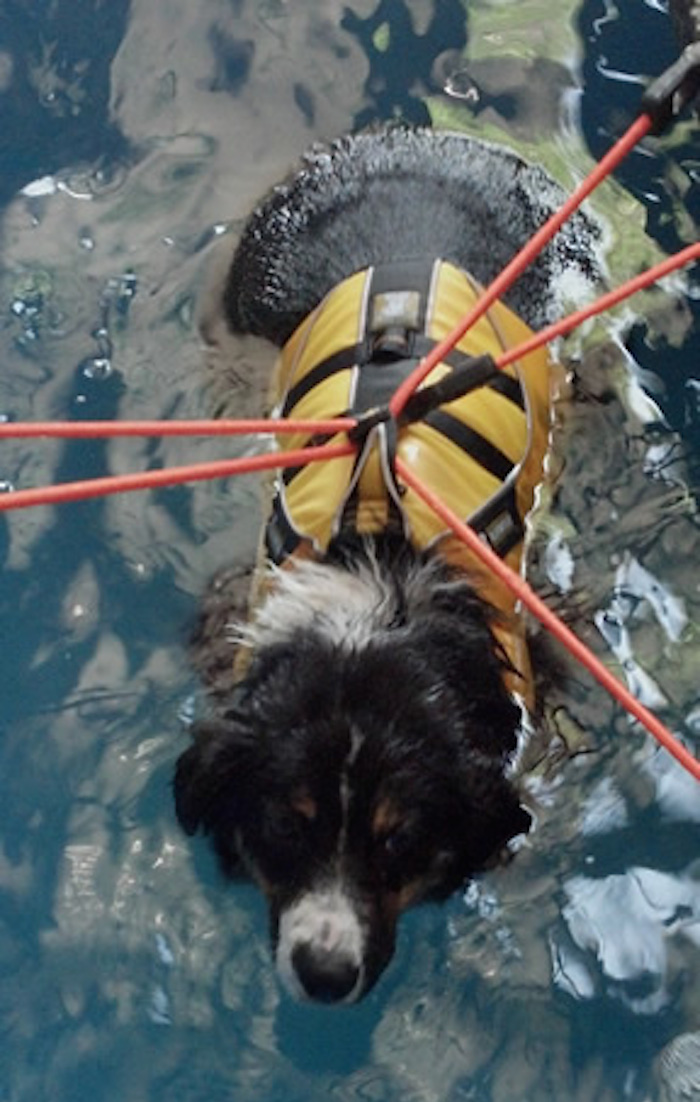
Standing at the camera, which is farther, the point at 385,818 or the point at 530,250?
the point at 530,250

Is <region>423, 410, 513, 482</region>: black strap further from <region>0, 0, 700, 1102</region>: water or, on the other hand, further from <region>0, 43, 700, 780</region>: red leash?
<region>0, 0, 700, 1102</region>: water

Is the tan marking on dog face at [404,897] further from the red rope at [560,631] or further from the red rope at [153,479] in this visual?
the red rope at [153,479]

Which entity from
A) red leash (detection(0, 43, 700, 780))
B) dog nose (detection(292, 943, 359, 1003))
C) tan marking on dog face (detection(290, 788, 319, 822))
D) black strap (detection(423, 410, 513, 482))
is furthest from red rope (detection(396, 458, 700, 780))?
dog nose (detection(292, 943, 359, 1003))

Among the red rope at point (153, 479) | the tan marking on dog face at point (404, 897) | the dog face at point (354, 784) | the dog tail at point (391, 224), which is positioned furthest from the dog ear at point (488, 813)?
the dog tail at point (391, 224)

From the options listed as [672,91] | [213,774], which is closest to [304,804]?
[213,774]

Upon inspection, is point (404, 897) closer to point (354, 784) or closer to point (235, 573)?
point (354, 784)

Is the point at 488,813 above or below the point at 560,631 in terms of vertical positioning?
below

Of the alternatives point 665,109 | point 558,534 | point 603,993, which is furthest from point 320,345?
point 603,993
